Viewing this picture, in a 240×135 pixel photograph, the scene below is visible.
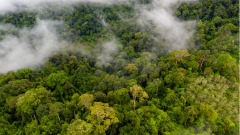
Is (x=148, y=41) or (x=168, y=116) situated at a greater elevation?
(x=148, y=41)

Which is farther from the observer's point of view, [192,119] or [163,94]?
[163,94]

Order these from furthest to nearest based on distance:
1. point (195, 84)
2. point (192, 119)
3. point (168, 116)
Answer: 1. point (195, 84)
2. point (168, 116)
3. point (192, 119)

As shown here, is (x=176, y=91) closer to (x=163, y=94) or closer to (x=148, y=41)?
(x=163, y=94)

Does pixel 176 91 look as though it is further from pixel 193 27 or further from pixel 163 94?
pixel 193 27

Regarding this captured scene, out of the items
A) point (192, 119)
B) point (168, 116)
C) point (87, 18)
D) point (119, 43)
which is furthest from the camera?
point (87, 18)

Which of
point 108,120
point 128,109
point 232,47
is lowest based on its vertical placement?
point 108,120

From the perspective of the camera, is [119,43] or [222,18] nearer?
[222,18]

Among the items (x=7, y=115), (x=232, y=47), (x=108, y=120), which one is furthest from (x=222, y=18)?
(x=7, y=115)

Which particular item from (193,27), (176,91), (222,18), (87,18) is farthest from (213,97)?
(87,18)

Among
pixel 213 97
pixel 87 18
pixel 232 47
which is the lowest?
pixel 213 97

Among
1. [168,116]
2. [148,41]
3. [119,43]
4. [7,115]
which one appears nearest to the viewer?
[168,116]
